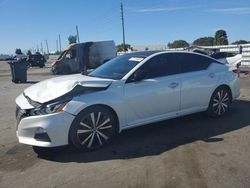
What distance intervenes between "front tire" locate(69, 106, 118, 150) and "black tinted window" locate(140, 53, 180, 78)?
1.20m

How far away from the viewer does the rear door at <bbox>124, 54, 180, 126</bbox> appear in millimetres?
5914

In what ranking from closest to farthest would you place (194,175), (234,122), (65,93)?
1. (194,175)
2. (65,93)
3. (234,122)

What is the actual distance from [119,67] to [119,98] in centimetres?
97

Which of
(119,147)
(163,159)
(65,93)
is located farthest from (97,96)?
(163,159)

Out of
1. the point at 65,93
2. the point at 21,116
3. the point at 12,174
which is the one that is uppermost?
the point at 65,93

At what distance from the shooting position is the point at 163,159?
198 inches

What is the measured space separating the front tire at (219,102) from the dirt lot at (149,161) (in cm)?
48

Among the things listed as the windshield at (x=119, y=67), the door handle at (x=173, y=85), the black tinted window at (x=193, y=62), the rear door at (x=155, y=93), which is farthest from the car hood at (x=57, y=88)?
the black tinted window at (x=193, y=62)

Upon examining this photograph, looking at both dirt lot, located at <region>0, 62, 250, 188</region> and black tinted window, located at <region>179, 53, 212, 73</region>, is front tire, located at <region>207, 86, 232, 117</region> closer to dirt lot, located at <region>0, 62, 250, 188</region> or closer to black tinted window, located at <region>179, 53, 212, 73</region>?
dirt lot, located at <region>0, 62, 250, 188</region>

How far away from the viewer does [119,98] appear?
18.8 ft

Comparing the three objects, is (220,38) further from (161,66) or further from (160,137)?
(160,137)

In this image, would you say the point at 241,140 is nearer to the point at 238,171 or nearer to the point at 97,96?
the point at 238,171

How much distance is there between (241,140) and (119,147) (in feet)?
6.89

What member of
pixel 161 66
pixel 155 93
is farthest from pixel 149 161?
pixel 161 66
